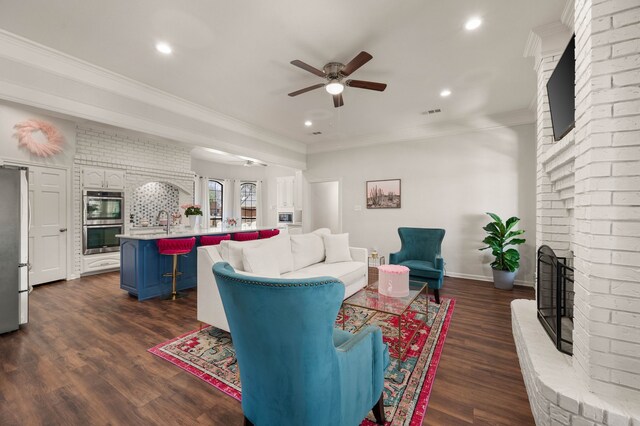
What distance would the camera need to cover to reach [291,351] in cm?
110

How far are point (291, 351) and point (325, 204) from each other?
6.24 meters

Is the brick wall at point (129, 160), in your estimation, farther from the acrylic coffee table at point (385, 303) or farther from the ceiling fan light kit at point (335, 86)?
the acrylic coffee table at point (385, 303)

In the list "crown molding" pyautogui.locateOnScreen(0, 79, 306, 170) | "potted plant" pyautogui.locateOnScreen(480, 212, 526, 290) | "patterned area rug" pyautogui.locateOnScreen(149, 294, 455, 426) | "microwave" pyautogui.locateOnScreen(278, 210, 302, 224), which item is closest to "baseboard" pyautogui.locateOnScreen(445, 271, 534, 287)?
"potted plant" pyautogui.locateOnScreen(480, 212, 526, 290)

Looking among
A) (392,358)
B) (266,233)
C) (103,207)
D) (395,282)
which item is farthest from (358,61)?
(103,207)

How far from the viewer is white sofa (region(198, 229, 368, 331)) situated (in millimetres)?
2645

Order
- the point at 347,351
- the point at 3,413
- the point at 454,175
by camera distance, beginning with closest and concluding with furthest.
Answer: the point at 347,351
the point at 3,413
the point at 454,175

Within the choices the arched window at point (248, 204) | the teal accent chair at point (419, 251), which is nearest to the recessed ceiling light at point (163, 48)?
the teal accent chair at point (419, 251)

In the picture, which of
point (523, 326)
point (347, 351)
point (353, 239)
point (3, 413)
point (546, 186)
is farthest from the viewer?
point (353, 239)

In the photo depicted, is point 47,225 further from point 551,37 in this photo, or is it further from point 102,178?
point 551,37

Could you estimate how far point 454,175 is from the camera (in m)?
5.17

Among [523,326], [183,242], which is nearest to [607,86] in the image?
[523,326]

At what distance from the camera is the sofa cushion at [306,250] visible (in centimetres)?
362

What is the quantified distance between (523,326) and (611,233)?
120 centimetres

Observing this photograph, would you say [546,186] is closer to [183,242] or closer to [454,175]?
[454,175]
